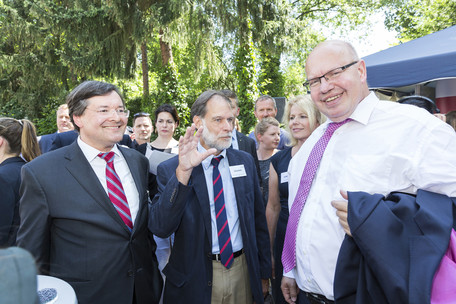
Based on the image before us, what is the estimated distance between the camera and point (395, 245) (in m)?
1.13

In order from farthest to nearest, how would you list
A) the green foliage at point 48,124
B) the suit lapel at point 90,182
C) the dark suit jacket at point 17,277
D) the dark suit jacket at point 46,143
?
the green foliage at point 48,124 < the dark suit jacket at point 46,143 < the suit lapel at point 90,182 < the dark suit jacket at point 17,277

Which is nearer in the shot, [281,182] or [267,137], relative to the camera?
[281,182]

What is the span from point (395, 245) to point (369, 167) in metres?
0.37

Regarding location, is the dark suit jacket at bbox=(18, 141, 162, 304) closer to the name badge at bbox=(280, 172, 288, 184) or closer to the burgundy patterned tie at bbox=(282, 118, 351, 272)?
the burgundy patterned tie at bbox=(282, 118, 351, 272)

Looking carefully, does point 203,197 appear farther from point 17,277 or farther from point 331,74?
point 17,277

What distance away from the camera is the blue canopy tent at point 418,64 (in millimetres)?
3736

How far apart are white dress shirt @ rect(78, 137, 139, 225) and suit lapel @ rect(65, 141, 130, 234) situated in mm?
82

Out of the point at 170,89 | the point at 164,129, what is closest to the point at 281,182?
the point at 164,129

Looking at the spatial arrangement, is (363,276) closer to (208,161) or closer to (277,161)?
(208,161)

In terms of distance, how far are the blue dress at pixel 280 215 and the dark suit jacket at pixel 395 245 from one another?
1644 mm

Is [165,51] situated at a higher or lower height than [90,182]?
higher

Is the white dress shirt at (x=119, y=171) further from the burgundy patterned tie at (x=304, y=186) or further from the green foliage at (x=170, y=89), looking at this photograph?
the green foliage at (x=170, y=89)

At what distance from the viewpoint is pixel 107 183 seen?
6.62 feet

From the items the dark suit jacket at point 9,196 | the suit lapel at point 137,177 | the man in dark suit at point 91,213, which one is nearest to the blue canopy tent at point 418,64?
the suit lapel at point 137,177
